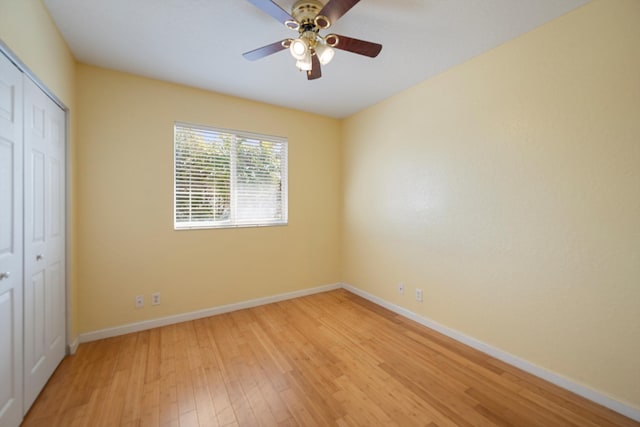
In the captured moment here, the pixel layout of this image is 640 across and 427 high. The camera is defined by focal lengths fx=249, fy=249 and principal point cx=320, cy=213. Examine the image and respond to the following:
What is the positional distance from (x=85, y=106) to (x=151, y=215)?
1.17 m

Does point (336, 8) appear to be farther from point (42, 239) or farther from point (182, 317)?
point (182, 317)

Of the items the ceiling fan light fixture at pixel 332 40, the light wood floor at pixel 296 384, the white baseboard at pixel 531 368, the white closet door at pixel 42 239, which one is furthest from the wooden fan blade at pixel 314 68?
the white baseboard at pixel 531 368

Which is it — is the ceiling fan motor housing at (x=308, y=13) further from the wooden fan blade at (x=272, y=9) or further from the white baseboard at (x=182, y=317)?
the white baseboard at (x=182, y=317)

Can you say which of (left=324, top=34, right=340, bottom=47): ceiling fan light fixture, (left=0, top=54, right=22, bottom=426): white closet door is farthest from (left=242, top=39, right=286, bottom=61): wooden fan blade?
(left=0, top=54, right=22, bottom=426): white closet door

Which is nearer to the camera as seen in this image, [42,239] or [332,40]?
[332,40]

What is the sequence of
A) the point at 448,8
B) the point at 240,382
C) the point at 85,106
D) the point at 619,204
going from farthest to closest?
1. the point at 85,106
2. the point at 240,382
3. the point at 448,8
4. the point at 619,204

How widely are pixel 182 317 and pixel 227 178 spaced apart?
1693mm

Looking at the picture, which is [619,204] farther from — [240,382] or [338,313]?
[240,382]

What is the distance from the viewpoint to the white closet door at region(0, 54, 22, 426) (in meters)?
1.34

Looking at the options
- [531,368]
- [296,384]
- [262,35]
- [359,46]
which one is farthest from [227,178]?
[531,368]

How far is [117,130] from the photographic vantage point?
2.51 meters

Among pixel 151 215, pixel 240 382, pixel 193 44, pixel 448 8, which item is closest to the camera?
pixel 448 8

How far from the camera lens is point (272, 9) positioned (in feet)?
4.81

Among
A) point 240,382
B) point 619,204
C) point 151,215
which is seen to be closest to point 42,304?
point 151,215
